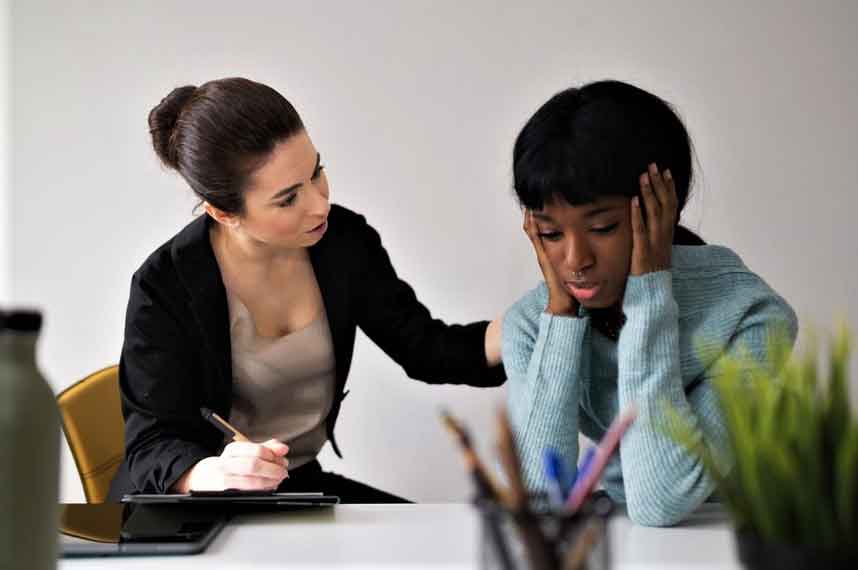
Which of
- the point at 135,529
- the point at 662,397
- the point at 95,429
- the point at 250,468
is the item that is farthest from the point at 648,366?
the point at 95,429

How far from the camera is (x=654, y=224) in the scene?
1.37 m

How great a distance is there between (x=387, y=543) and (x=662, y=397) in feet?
1.29

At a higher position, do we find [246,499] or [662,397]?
[662,397]

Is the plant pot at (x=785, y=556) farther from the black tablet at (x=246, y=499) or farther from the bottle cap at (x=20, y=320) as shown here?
the black tablet at (x=246, y=499)

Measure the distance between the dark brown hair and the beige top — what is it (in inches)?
8.2

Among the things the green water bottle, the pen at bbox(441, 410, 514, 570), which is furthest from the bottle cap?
the pen at bbox(441, 410, 514, 570)

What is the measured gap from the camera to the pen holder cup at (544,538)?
2.04 ft

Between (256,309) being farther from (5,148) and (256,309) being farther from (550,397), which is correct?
(5,148)

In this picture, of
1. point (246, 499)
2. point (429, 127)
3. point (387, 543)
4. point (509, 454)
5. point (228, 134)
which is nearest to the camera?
point (509, 454)

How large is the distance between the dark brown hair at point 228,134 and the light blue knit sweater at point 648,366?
506 mm

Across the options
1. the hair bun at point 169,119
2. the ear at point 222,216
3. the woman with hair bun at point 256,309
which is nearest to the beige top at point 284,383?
the woman with hair bun at point 256,309

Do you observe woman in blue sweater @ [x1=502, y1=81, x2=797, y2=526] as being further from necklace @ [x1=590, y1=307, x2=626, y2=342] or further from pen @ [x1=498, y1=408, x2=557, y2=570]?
pen @ [x1=498, y1=408, x2=557, y2=570]

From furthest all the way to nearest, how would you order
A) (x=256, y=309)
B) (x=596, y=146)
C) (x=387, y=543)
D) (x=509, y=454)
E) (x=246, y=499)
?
(x=256, y=309), (x=596, y=146), (x=246, y=499), (x=387, y=543), (x=509, y=454)

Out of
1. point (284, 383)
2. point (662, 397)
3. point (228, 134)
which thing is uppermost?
point (228, 134)
